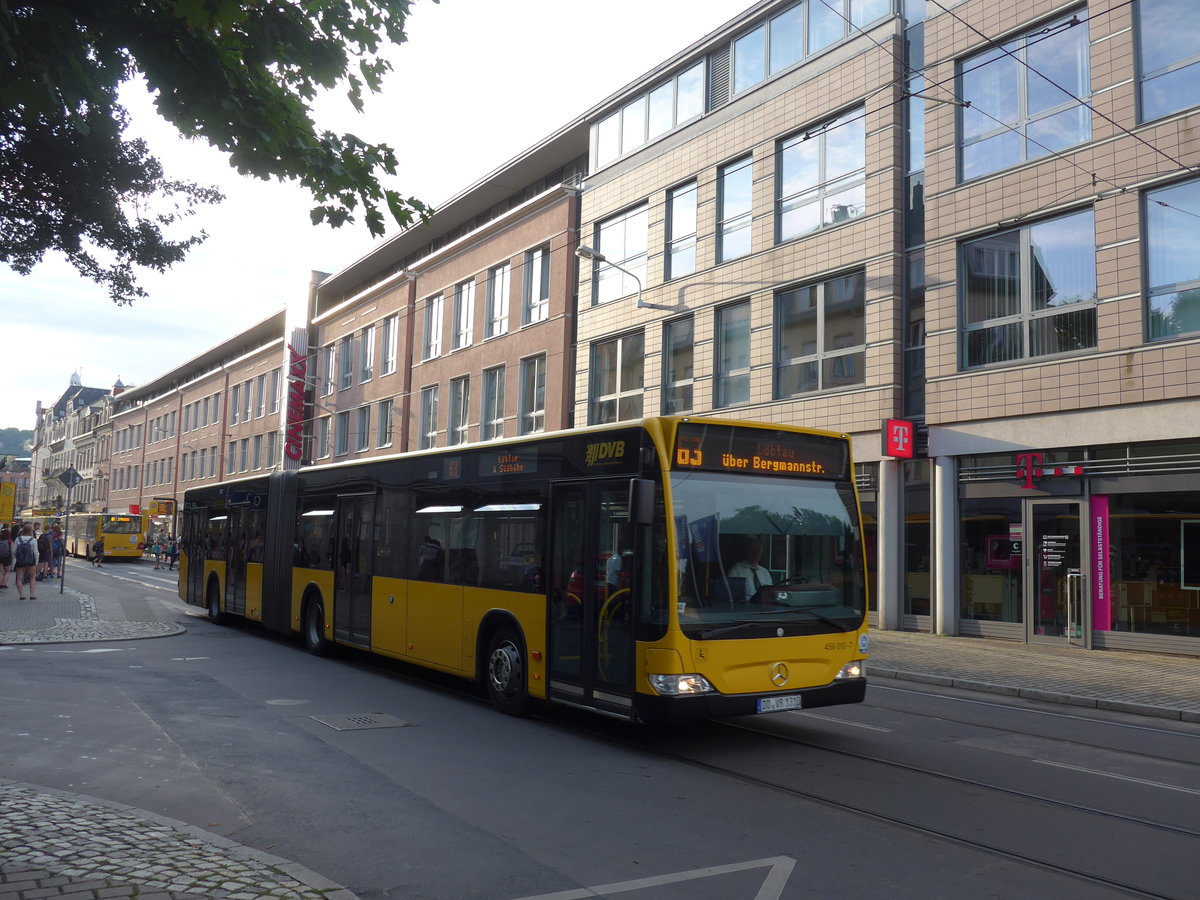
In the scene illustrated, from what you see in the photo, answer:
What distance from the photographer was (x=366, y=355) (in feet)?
144

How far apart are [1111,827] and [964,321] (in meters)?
14.2

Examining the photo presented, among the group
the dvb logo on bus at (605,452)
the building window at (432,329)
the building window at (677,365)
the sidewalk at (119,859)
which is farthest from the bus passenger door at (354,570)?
the building window at (432,329)

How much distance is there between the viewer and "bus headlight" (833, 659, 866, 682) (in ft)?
27.8

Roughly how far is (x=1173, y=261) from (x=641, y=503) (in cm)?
1225

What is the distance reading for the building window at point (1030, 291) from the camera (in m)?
17.0

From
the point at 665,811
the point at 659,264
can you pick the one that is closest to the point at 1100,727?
the point at 665,811

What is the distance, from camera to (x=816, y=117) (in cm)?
2205

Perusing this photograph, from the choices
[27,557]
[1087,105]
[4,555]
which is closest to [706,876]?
[1087,105]

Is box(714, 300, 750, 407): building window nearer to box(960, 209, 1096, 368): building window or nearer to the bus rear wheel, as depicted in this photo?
box(960, 209, 1096, 368): building window

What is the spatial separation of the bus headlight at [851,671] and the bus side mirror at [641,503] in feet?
7.30

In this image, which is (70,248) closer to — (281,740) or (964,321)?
(281,740)

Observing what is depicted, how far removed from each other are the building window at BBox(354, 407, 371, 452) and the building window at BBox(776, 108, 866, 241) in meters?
24.4

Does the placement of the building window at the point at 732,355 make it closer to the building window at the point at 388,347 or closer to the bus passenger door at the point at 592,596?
the bus passenger door at the point at 592,596

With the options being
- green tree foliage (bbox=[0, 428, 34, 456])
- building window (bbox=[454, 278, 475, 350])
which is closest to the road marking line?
building window (bbox=[454, 278, 475, 350])
